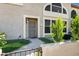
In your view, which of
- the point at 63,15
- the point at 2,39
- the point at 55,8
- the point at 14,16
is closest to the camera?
the point at 2,39

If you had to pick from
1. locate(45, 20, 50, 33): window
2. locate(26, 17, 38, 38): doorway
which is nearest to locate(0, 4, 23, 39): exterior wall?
locate(26, 17, 38, 38): doorway

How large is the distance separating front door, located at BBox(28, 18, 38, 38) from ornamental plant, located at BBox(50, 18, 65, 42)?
32 centimetres

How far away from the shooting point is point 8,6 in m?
3.87

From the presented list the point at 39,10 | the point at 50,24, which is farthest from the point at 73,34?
the point at 39,10

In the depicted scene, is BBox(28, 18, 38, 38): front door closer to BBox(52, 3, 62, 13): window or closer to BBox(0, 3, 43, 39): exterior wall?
BBox(0, 3, 43, 39): exterior wall

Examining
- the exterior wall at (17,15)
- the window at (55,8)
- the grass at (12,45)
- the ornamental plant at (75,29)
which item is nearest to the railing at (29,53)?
the grass at (12,45)

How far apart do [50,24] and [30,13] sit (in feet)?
1.31

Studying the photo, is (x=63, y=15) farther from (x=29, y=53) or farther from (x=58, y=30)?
(x=29, y=53)

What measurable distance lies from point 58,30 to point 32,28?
0.50 m

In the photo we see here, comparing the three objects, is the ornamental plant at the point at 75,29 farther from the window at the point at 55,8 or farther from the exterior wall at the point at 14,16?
the exterior wall at the point at 14,16

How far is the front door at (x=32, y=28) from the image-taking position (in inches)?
163

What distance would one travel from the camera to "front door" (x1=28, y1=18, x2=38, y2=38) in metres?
4.14

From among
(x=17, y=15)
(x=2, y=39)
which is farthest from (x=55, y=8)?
(x=2, y=39)

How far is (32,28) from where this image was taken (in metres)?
4.22
